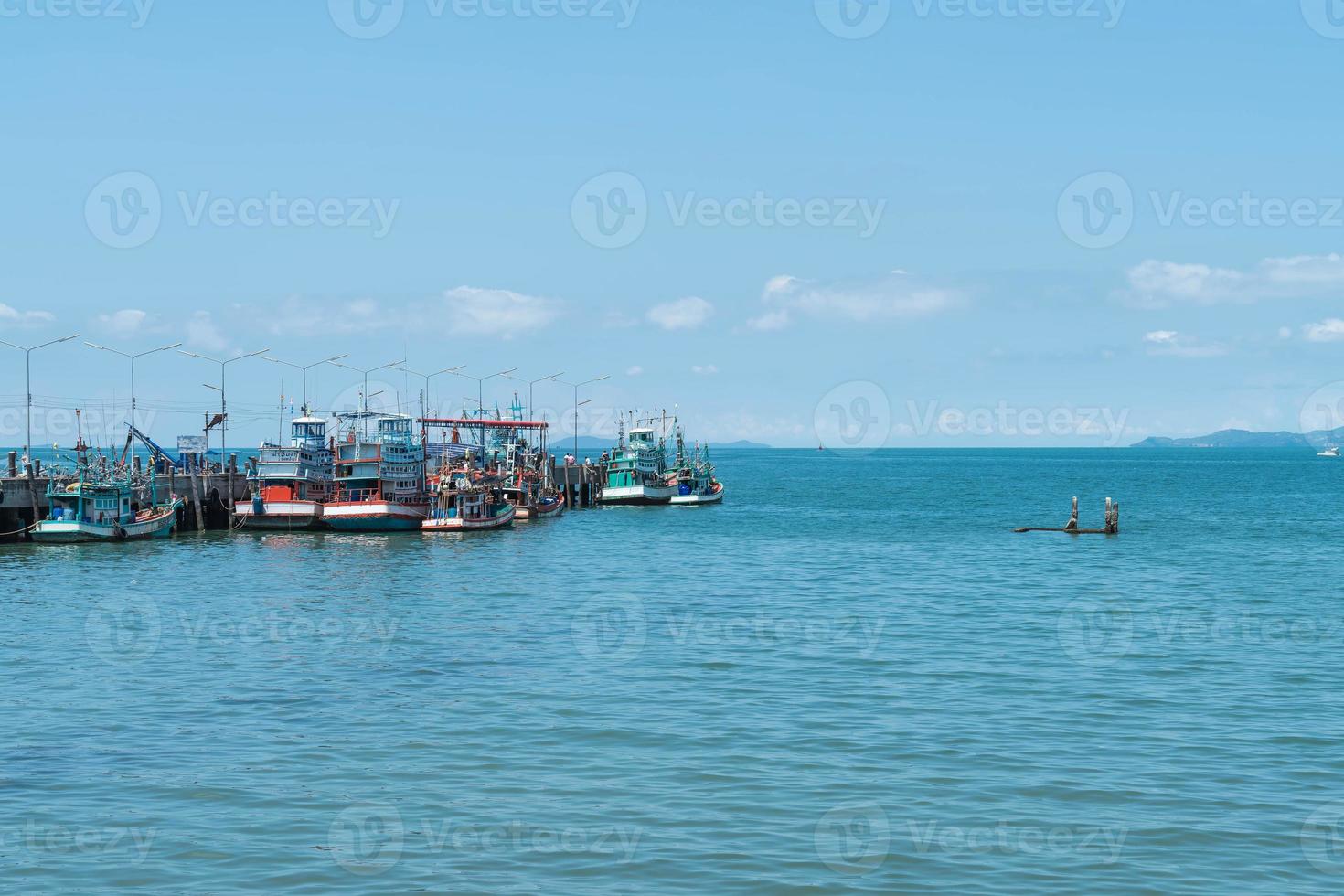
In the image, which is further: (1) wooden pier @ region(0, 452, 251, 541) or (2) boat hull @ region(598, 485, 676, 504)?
(2) boat hull @ region(598, 485, 676, 504)

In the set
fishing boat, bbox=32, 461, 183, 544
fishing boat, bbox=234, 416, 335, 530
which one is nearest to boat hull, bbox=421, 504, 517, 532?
fishing boat, bbox=234, 416, 335, 530

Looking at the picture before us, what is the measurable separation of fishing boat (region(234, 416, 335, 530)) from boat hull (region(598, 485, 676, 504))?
41.3 m

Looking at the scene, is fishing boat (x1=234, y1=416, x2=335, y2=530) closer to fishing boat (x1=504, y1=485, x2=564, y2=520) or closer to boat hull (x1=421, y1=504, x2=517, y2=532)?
boat hull (x1=421, y1=504, x2=517, y2=532)

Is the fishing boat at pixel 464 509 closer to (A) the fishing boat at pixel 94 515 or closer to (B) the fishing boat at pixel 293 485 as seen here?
(B) the fishing boat at pixel 293 485

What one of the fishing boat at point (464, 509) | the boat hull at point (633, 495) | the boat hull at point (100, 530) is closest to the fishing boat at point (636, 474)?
the boat hull at point (633, 495)

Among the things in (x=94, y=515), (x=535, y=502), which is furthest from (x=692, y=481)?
(x=94, y=515)

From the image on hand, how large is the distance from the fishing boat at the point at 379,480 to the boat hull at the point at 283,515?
1509mm

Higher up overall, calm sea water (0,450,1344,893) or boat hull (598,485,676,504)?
boat hull (598,485,676,504)

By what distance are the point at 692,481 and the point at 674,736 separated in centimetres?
11387

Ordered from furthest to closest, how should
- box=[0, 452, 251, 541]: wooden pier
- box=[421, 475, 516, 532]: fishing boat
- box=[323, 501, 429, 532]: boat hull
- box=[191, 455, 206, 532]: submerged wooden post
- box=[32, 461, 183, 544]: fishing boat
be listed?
1. box=[421, 475, 516, 532]: fishing boat
2. box=[191, 455, 206, 532]: submerged wooden post
3. box=[323, 501, 429, 532]: boat hull
4. box=[0, 452, 251, 541]: wooden pier
5. box=[32, 461, 183, 544]: fishing boat

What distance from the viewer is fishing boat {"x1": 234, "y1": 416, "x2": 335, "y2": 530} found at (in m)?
97.9

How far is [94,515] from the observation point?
85.4 meters

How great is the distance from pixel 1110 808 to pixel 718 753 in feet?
27.1

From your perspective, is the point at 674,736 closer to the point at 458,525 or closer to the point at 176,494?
the point at 458,525
